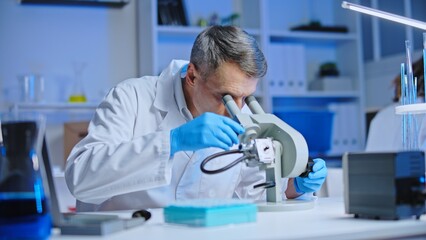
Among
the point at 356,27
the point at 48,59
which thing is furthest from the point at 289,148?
the point at 356,27

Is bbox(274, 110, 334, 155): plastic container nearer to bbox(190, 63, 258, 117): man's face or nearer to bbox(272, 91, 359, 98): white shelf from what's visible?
bbox(272, 91, 359, 98): white shelf

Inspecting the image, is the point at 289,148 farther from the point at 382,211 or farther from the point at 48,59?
the point at 48,59

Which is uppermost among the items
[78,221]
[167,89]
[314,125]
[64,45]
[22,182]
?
[64,45]

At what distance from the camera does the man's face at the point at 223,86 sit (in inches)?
64.9

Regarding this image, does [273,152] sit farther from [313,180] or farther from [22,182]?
[22,182]

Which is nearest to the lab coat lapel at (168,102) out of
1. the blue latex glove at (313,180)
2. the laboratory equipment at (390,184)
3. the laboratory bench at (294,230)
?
the blue latex glove at (313,180)

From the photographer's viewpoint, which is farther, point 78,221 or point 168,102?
point 168,102

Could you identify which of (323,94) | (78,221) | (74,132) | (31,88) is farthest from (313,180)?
(323,94)

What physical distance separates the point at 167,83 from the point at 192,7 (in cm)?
196

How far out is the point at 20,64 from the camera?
3.41 m

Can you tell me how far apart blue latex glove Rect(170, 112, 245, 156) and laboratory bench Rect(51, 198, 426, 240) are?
0.89 ft

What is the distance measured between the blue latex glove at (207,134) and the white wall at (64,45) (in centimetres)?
Result: 214

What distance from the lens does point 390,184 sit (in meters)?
1.11

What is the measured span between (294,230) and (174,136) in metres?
0.54
